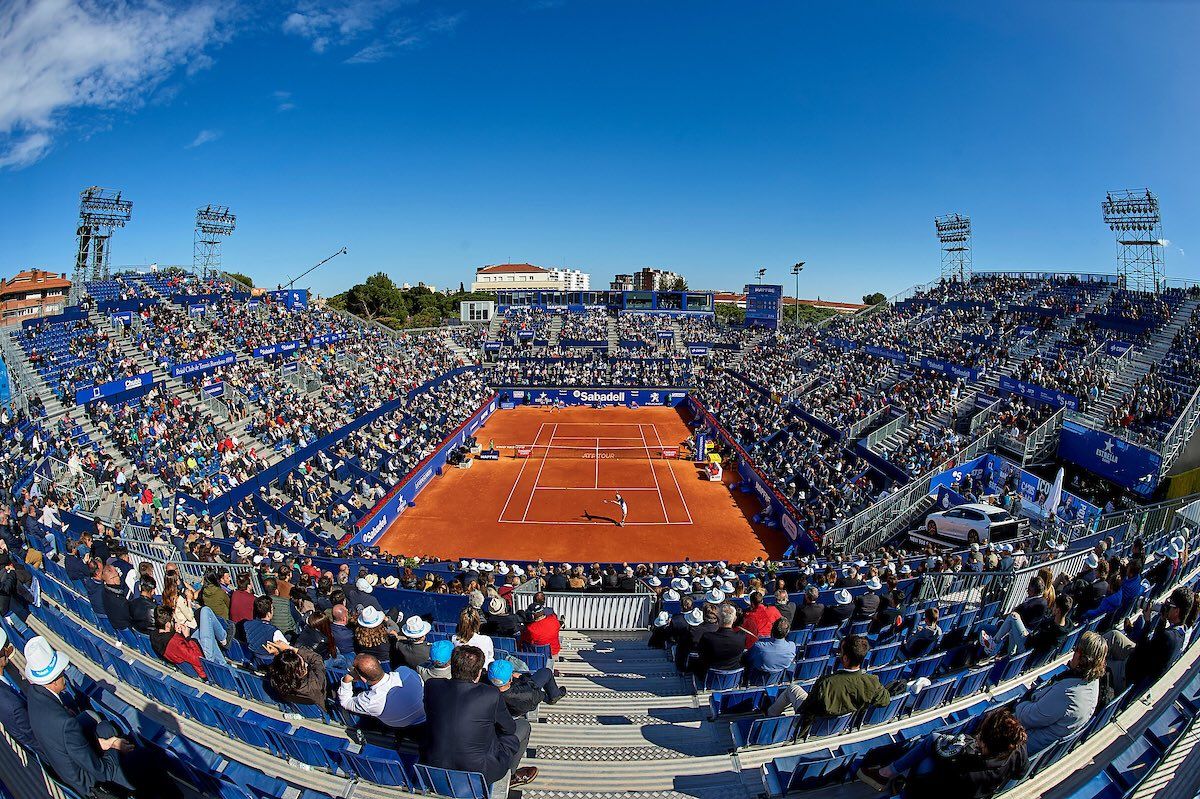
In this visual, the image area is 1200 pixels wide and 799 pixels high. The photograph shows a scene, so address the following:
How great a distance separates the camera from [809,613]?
886 centimetres

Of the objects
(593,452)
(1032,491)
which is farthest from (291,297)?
(1032,491)

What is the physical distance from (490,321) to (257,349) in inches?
1376

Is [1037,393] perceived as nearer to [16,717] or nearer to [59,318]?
[16,717]

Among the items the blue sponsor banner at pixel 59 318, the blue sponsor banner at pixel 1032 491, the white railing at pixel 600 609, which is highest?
the blue sponsor banner at pixel 59 318

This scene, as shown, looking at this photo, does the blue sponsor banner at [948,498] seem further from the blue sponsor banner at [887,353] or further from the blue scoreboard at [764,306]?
the blue scoreboard at [764,306]

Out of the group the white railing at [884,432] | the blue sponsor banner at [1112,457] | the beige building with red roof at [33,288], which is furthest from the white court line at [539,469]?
the beige building with red roof at [33,288]

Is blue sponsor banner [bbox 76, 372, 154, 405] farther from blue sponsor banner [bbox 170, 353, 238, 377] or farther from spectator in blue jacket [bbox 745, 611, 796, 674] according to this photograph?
spectator in blue jacket [bbox 745, 611, 796, 674]

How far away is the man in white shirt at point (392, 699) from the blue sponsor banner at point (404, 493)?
18.5 m

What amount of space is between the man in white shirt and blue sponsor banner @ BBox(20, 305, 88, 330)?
34393mm

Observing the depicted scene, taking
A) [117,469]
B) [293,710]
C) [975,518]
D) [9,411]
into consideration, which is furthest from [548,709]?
[9,411]

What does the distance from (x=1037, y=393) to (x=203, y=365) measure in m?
42.5

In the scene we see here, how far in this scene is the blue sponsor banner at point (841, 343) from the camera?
146 ft

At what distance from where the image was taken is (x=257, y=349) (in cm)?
3534

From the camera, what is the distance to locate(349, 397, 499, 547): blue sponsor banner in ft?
76.4
